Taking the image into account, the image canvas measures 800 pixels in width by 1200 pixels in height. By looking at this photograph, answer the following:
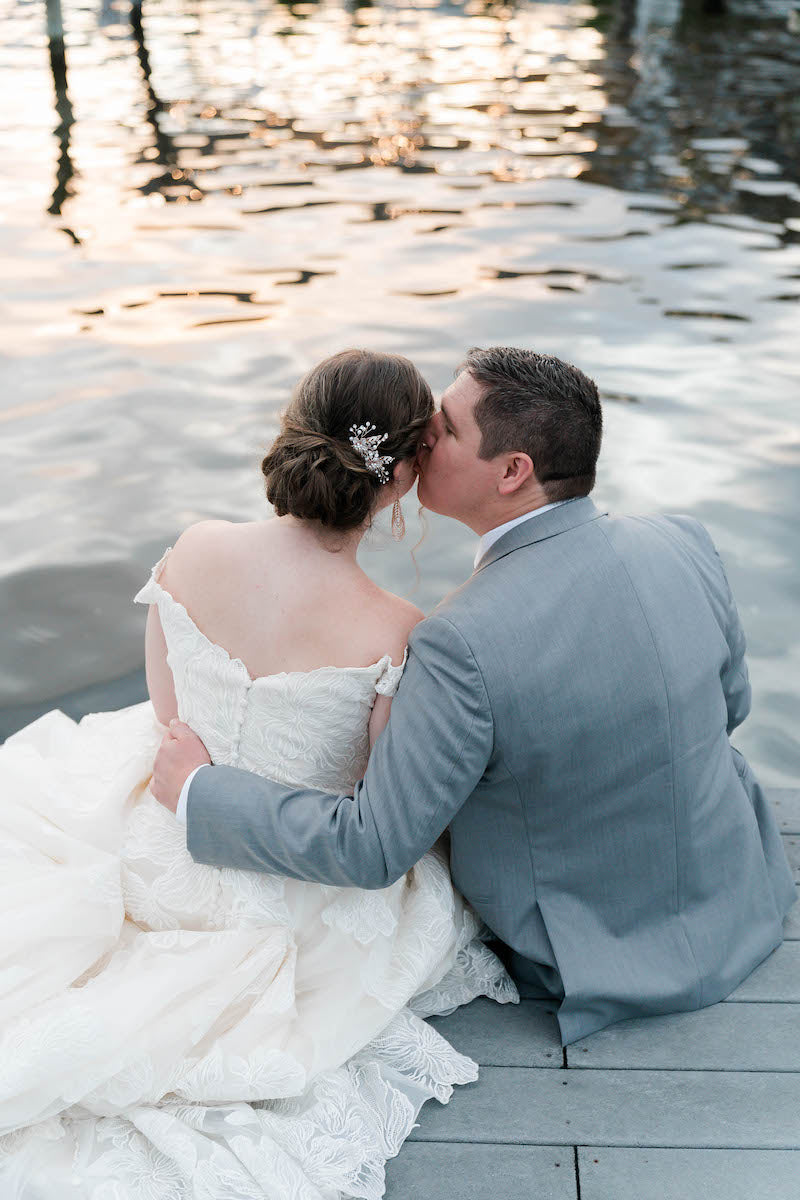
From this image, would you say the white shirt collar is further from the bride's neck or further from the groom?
the bride's neck

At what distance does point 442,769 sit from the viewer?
206 centimetres

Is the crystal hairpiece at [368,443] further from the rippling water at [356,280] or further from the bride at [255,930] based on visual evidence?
the rippling water at [356,280]

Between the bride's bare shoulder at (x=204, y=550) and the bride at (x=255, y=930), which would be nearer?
the bride at (x=255, y=930)

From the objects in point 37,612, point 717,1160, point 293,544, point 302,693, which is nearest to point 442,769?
point 302,693

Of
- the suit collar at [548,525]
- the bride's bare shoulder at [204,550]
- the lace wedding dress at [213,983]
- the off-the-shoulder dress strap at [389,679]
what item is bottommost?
the lace wedding dress at [213,983]

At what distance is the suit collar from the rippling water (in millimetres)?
1762

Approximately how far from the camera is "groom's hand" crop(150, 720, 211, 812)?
2.24 metres

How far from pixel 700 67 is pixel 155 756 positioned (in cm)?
1733

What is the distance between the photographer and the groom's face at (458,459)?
2234 mm

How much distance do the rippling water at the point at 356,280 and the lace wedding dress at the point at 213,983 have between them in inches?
69.7

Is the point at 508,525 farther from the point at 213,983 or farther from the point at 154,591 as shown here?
the point at 213,983

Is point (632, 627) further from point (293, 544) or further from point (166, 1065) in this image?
point (166, 1065)

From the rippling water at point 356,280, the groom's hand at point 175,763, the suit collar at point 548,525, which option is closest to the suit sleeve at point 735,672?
the suit collar at point 548,525

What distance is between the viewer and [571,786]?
Answer: 2.20 meters
